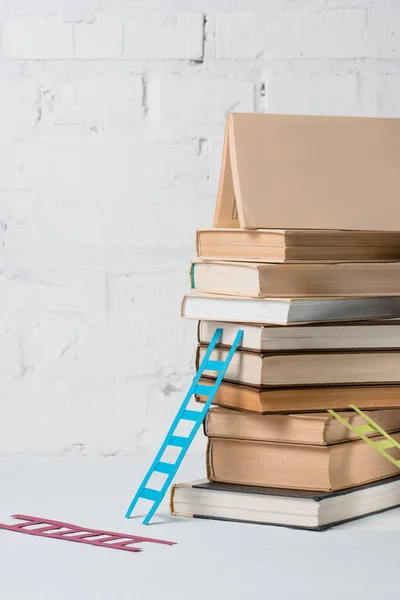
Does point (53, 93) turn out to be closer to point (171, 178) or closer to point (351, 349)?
point (171, 178)

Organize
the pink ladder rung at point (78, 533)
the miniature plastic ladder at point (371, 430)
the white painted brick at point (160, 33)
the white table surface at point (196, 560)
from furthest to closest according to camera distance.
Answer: the white painted brick at point (160, 33) → the miniature plastic ladder at point (371, 430) → the pink ladder rung at point (78, 533) → the white table surface at point (196, 560)

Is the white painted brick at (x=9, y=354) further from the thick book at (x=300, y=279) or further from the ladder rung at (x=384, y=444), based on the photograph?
the ladder rung at (x=384, y=444)

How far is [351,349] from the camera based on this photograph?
1311mm

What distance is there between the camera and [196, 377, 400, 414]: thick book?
4.14ft

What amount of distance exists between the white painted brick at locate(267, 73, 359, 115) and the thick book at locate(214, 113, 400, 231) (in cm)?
34

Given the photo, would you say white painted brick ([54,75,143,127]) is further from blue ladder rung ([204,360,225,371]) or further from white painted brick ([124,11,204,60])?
blue ladder rung ([204,360,225,371])

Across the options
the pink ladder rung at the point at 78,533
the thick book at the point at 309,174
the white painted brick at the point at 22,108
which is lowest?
the pink ladder rung at the point at 78,533

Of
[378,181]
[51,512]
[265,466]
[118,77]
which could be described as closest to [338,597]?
[265,466]

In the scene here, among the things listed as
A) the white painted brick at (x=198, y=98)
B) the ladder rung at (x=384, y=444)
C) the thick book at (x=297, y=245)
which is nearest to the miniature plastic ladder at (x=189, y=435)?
the thick book at (x=297, y=245)

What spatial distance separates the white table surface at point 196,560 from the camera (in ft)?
3.31

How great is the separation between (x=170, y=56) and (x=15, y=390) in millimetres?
645

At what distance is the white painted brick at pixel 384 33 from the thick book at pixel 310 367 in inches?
26.5

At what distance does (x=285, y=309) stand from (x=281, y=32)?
72 centimetres

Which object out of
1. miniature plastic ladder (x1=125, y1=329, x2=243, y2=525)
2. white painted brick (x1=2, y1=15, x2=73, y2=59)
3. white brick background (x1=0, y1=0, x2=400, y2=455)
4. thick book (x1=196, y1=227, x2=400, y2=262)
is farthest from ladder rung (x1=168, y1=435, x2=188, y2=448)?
white painted brick (x1=2, y1=15, x2=73, y2=59)
